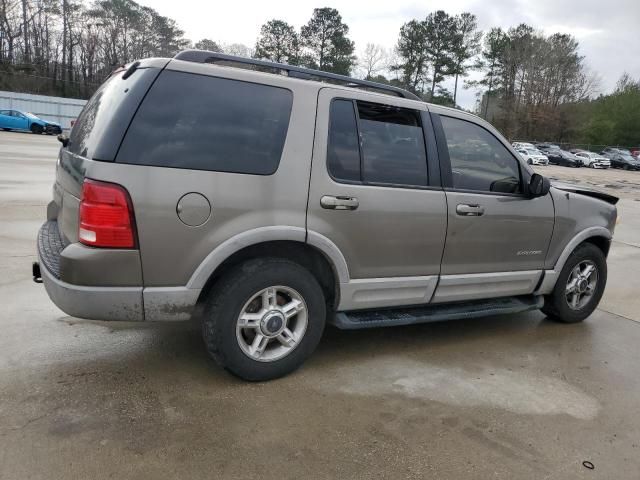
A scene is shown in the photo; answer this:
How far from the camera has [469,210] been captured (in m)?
3.83

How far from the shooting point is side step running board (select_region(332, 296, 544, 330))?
3.55 metres

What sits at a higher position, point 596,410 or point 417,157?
point 417,157

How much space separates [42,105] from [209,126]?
41.5 meters

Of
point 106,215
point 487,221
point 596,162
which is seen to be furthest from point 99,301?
point 596,162

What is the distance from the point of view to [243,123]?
3.05m

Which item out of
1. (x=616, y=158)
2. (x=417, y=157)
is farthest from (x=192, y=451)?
(x=616, y=158)

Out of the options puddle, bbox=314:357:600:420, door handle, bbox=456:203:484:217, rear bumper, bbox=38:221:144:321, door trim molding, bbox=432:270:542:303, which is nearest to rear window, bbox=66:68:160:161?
rear bumper, bbox=38:221:144:321

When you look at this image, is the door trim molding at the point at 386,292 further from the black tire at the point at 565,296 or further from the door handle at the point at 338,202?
the black tire at the point at 565,296

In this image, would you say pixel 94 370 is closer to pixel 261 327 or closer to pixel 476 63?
pixel 261 327

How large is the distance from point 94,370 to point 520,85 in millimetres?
78187

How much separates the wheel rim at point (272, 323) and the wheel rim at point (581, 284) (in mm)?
2805

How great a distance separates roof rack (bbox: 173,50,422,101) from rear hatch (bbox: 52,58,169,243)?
219 millimetres

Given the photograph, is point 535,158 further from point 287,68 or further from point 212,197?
point 212,197

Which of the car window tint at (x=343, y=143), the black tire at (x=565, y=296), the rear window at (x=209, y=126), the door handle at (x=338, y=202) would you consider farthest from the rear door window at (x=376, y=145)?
the black tire at (x=565, y=296)
